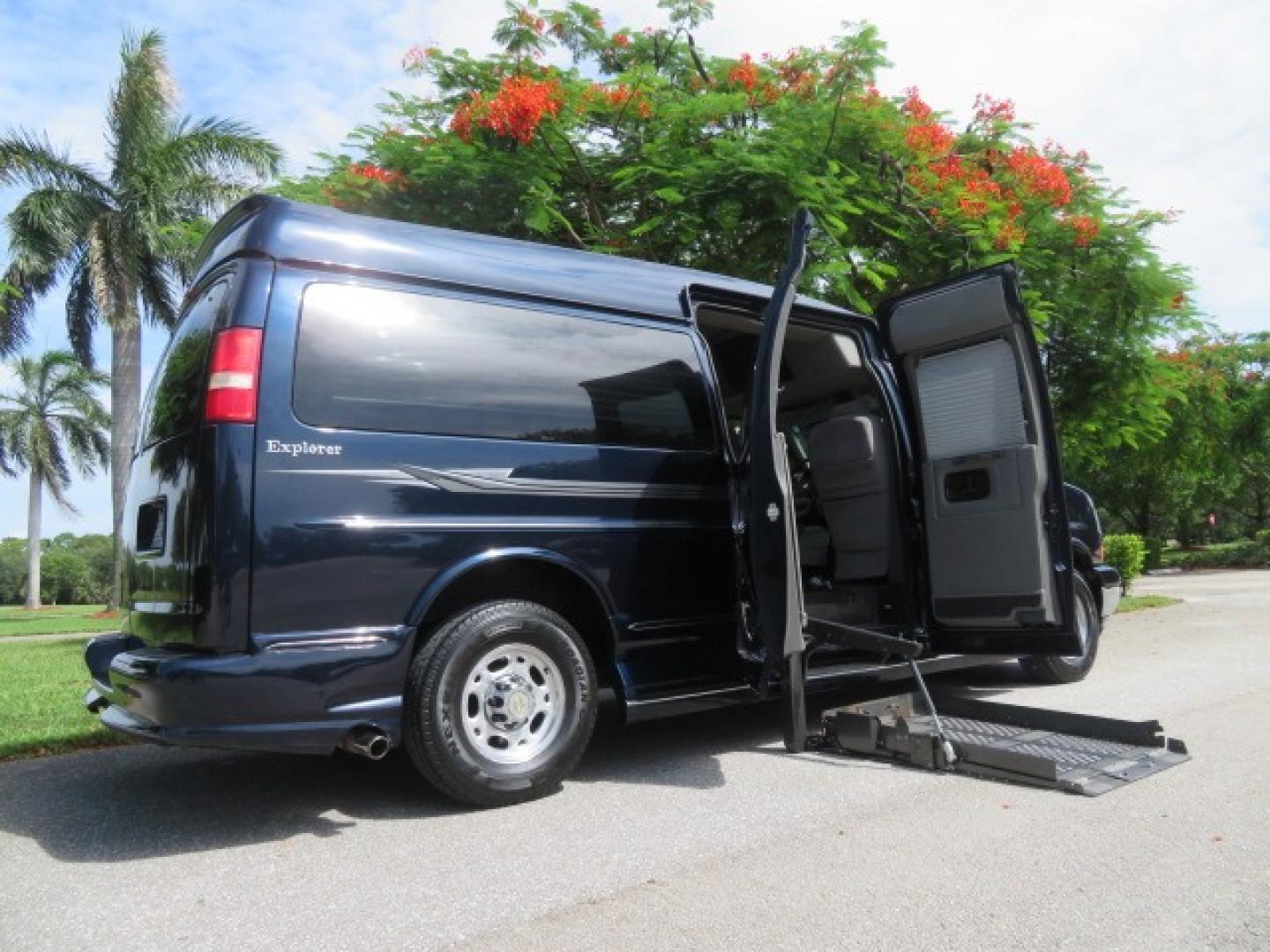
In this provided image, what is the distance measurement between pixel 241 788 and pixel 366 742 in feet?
3.81

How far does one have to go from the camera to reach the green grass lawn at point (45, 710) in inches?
224

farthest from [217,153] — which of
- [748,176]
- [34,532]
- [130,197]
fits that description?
[34,532]

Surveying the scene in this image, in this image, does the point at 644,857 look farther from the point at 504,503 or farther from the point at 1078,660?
the point at 1078,660

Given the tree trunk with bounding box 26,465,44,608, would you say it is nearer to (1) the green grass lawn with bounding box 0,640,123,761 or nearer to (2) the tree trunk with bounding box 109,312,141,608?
(2) the tree trunk with bounding box 109,312,141,608

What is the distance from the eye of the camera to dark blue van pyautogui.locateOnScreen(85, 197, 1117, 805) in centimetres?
379

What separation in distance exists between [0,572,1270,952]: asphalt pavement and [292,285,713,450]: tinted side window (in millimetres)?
1595

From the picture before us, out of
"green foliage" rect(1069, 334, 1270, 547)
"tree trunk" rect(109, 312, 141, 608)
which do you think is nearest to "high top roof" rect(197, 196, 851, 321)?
"green foliage" rect(1069, 334, 1270, 547)

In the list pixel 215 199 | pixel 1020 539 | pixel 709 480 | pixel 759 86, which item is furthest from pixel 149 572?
pixel 215 199

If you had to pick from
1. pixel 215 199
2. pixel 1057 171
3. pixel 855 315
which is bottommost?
pixel 855 315

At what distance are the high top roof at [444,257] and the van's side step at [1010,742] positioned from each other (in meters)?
2.29

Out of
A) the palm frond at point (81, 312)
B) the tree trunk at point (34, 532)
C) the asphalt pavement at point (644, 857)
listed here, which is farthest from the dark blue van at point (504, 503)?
the tree trunk at point (34, 532)

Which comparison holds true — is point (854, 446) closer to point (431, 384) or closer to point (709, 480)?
point (709, 480)

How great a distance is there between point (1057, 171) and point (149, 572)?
369 inches

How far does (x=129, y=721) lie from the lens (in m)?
3.94
